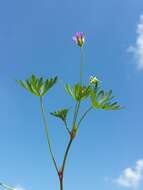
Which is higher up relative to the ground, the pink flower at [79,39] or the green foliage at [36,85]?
the pink flower at [79,39]

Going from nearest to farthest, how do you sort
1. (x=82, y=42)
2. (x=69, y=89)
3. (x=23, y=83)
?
(x=69, y=89) < (x=23, y=83) < (x=82, y=42)

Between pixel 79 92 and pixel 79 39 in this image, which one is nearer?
pixel 79 92

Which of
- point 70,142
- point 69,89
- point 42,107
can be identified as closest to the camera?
point 70,142

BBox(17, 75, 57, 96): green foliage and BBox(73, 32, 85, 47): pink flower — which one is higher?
BBox(73, 32, 85, 47): pink flower

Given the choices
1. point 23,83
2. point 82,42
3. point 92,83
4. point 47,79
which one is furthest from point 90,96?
point 82,42

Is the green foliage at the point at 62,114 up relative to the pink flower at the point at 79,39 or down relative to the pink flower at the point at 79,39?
down

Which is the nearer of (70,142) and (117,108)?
(70,142)

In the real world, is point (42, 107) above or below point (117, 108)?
below

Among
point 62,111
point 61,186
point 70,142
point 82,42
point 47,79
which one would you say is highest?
point 82,42

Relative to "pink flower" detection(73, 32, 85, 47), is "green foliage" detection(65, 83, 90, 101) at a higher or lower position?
lower

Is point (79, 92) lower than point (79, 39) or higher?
lower

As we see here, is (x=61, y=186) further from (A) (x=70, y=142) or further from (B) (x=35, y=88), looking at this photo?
(B) (x=35, y=88)
